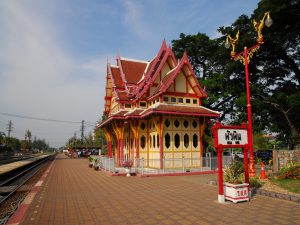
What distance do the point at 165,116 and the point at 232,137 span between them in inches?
368

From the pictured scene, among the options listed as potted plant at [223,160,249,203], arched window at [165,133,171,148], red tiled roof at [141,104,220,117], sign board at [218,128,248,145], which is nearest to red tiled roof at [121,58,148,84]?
red tiled roof at [141,104,220,117]

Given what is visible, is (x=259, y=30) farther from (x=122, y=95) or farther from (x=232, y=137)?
(x=122, y=95)

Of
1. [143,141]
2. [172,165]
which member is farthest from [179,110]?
[143,141]

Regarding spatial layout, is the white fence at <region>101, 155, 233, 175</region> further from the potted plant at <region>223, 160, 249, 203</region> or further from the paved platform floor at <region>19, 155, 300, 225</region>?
the potted plant at <region>223, 160, 249, 203</region>

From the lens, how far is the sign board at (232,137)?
9.16 m

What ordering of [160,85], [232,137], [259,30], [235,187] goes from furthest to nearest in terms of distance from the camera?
[160,85] → [259,30] → [232,137] → [235,187]

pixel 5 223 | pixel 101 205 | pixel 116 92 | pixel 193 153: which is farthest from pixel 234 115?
pixel 5 223

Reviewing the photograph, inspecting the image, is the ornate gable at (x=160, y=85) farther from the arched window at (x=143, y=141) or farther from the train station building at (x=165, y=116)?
the arched window at (x=143, y=141)

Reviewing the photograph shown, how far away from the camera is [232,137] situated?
9406 mm

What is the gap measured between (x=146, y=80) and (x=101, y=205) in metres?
14.9

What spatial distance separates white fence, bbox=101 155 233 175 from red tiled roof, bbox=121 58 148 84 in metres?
9.16

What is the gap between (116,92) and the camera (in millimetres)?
23672

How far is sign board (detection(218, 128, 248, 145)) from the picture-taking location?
9.16m

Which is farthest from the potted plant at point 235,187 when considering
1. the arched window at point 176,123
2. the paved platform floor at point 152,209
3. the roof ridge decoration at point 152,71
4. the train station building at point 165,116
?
the roof ridge decoration at point 152,71
